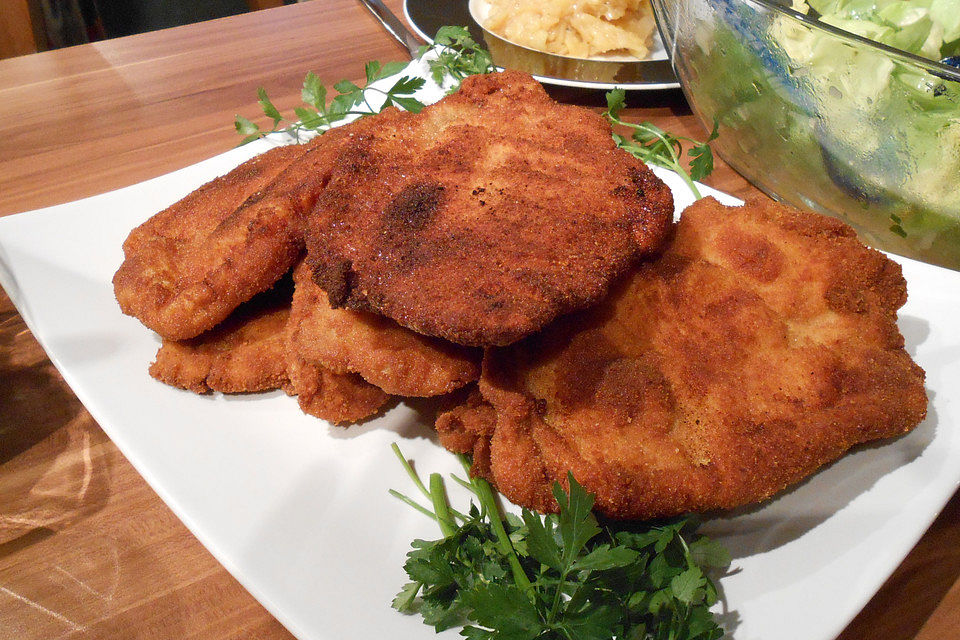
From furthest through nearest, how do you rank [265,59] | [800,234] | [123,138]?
1. [265,59]
2. [123,138]
3. [800,234]

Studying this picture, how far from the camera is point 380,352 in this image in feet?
4.74

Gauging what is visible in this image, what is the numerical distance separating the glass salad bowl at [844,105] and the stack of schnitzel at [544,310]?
1.56ft

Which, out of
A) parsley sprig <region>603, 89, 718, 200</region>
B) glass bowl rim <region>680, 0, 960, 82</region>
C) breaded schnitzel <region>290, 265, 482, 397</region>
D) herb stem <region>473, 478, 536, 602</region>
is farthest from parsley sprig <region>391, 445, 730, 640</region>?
glass bowl rim <region>680, 0, 960, 82</region>

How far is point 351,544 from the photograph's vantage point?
51.6 inches

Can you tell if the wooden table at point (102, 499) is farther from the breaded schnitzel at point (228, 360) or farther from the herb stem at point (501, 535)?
the herb stem at point (501, 535)

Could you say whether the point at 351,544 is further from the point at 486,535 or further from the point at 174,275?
the point at 174,275

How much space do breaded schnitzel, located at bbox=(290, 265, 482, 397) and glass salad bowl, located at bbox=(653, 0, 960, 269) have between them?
4.26 feet

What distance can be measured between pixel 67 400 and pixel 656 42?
9.64 feet

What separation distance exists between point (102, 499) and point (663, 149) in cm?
205

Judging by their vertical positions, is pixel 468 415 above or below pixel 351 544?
above

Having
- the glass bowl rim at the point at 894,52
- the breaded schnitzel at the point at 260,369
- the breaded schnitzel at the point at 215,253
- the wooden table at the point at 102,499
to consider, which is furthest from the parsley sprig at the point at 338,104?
the glass bowl rim at the point at 894,52

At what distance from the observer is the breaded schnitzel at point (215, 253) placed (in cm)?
155

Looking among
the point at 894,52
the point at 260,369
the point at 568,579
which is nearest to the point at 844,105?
the point at 894,52

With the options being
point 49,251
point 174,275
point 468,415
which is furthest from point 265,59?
point 468,415
